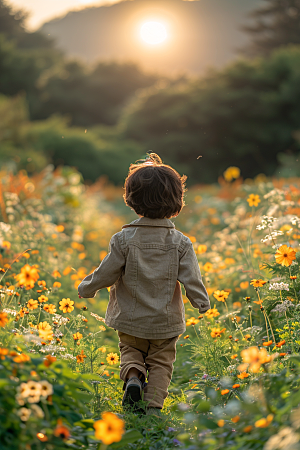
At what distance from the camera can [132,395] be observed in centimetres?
212

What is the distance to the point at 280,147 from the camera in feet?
75.3

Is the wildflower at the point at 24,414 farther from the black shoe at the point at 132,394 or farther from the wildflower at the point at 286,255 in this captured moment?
the wildflower at the point at 286,255

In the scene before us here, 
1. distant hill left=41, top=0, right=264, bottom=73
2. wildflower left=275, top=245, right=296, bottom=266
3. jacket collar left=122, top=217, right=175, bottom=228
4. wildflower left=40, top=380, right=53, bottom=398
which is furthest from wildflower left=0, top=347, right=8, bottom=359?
distant hill left=41, top=0, right=264, bottom=73

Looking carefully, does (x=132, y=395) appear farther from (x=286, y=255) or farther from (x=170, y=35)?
(x=170, y=35)

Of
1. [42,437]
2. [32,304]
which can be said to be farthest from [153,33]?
[42,437]

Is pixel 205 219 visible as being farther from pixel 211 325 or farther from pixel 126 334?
pixel 126 334

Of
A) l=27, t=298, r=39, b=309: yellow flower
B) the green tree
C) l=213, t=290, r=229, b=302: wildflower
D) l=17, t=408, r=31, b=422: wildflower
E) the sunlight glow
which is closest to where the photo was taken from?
l=17, t=408, r=31, b=422: wildflower

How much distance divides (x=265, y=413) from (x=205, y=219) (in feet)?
22.1

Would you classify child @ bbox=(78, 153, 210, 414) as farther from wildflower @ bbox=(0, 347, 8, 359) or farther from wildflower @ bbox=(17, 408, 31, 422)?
wildflower @ bbox=(17, 408, 31, 422)

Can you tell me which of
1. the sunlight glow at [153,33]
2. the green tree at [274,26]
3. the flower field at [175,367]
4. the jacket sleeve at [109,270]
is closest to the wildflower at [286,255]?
the flower field at [175,367]

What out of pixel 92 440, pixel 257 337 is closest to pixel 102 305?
pixel 257 337

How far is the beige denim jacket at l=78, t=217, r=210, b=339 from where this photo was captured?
2.27m

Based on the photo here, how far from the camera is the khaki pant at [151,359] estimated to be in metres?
2.27

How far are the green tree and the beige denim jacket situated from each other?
97.3ft
